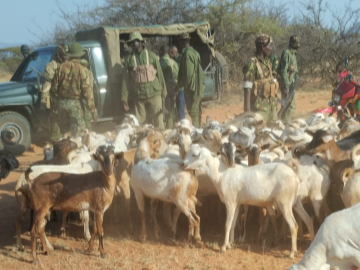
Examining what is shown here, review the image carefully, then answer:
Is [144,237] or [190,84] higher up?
[190,84]

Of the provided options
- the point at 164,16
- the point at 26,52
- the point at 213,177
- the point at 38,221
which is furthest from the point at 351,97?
the point at 164,16

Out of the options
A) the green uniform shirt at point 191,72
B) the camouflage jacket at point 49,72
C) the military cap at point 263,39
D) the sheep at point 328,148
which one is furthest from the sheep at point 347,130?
the camouflage jacket at point 49,72

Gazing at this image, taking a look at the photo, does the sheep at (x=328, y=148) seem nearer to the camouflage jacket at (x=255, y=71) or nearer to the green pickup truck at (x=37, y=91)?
the camouflage jacket at (x=255, y=71)

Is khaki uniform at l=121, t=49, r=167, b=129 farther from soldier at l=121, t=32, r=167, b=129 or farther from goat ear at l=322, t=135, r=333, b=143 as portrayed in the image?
goat ear at l=322, t=135, r=333, b=143

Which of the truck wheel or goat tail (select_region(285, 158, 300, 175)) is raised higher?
goat tail (select_region(285, 158, 300, 175))

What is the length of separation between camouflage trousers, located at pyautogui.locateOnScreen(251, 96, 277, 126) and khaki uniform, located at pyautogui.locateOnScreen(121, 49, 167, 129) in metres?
1.96

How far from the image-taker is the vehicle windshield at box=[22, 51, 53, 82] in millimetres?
12766

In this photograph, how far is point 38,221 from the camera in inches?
255

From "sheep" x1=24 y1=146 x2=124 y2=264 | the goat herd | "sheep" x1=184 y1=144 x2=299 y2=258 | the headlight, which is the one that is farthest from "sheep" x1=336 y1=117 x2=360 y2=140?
"sheep" x1=24 y1=146 x2=124 y2=264

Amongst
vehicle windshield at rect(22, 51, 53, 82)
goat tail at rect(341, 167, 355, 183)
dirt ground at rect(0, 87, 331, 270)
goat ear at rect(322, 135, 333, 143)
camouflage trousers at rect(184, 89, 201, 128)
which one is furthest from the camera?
vehicle windshield at rect(22, 51, 53, 82)

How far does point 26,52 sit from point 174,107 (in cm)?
377

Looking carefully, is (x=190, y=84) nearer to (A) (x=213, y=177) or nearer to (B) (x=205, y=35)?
(B) (x=205, y=35)

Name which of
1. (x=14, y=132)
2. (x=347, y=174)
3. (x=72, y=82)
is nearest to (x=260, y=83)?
(x=72, y=82)

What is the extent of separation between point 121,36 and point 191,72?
3.53 meters
